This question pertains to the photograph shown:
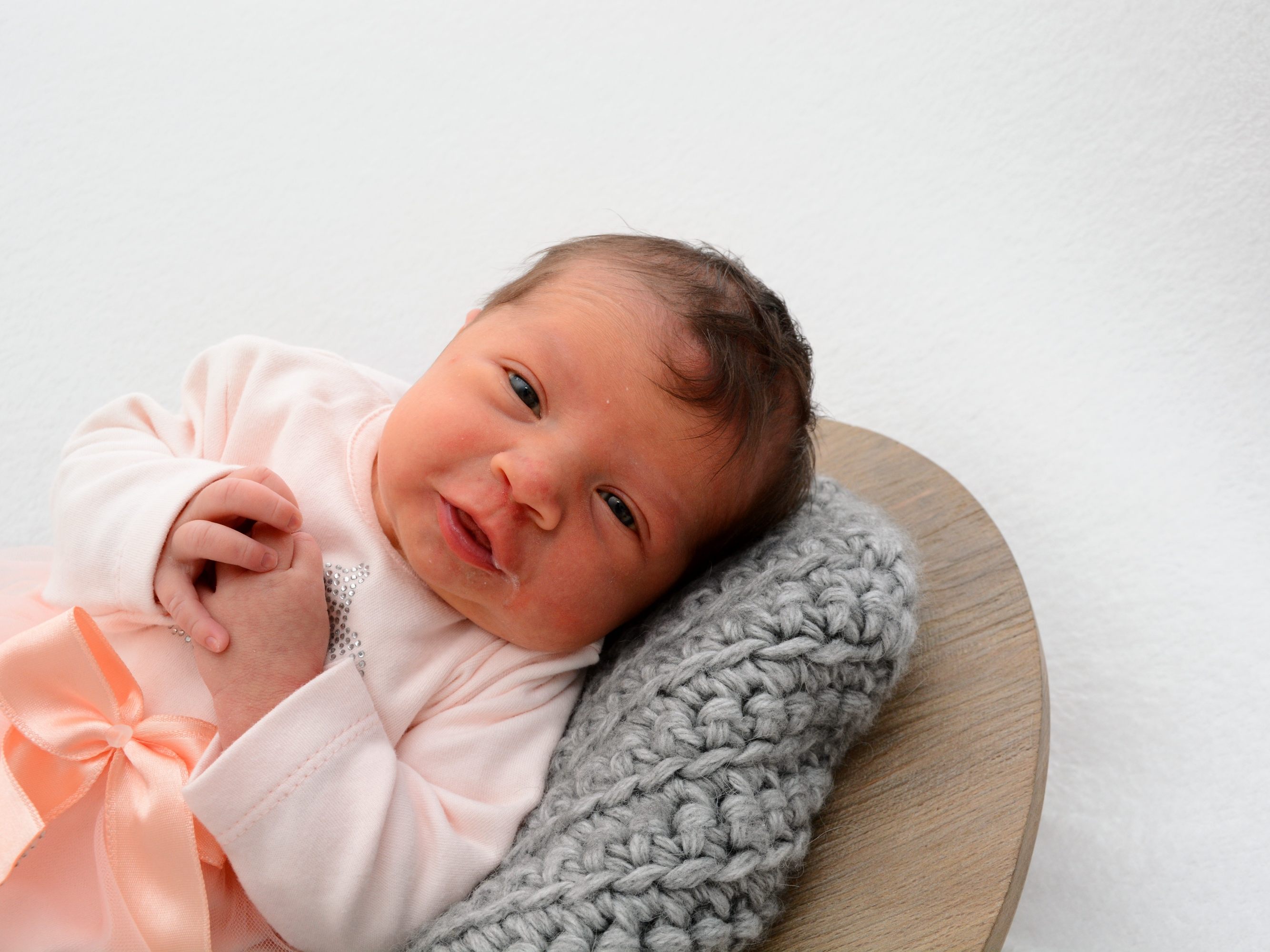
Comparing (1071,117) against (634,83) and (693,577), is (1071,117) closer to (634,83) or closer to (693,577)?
(634,83)

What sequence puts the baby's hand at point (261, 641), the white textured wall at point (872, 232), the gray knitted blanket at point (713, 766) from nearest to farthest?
1. the gray knitted blanket at point (713, 766)
2. the baby's hand at point (261, 641)
3. the white textured wall at point (872, 232)

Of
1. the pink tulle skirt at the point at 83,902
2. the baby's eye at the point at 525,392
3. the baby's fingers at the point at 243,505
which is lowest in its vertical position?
the pink tulle skirt at the point at 83,902

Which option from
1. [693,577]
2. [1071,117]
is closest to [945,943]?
[693,577]

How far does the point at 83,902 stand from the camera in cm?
108

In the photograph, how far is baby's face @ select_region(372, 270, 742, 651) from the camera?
1145 mm

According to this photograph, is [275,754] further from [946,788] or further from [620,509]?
[946,788]

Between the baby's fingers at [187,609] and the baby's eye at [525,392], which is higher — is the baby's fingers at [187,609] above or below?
below

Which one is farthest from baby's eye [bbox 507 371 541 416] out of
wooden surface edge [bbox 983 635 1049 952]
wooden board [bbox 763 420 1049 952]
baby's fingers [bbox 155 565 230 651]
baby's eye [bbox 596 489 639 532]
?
wooden surface edge [bbox 983 635 1049 952]

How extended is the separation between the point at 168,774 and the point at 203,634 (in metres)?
0.14

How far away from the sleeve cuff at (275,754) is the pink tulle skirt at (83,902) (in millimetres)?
88

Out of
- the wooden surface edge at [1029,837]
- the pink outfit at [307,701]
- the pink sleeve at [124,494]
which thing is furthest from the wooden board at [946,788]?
the pink sleeve at [124,494]

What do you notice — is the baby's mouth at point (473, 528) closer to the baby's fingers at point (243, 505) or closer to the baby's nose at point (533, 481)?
the baby's nose at point (533, 481)

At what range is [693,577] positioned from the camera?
1.33 metres

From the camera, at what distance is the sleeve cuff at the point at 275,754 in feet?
3.41
